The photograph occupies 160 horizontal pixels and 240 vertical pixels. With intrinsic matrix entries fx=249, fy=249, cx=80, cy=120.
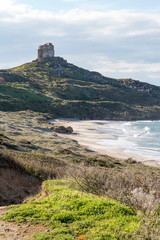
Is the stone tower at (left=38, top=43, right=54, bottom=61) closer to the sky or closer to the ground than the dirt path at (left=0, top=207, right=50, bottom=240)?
closer to the sky

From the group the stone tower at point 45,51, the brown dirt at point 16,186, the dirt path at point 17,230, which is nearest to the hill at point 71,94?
the stone tower at point 45,51

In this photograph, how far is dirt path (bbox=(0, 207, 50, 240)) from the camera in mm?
5766

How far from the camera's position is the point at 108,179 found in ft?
32.9

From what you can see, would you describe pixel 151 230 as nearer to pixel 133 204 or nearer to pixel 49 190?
pixel 133 204

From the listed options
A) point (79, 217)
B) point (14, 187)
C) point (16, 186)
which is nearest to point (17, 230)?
point (79, 217)

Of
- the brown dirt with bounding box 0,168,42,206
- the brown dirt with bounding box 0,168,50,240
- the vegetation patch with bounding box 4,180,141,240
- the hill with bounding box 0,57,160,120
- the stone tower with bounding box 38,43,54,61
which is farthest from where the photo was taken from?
the stone tower with bounding box 38,43,54,61

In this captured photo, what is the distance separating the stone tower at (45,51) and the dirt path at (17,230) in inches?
6129

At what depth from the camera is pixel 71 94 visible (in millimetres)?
111938

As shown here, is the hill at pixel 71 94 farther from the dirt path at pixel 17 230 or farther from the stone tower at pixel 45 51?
the dirt path at pixel 17 230

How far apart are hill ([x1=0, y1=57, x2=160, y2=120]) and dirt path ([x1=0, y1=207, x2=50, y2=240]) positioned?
6619 cm

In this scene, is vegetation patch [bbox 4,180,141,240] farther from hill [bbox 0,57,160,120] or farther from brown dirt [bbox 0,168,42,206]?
hill [bbox 0,57,160,120]

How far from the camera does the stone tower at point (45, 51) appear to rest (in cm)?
15452

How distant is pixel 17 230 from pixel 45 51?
159m

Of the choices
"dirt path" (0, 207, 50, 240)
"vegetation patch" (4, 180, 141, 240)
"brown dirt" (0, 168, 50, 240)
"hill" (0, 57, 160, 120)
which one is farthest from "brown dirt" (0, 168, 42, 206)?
"hill" (0, 57, 160, 120)
